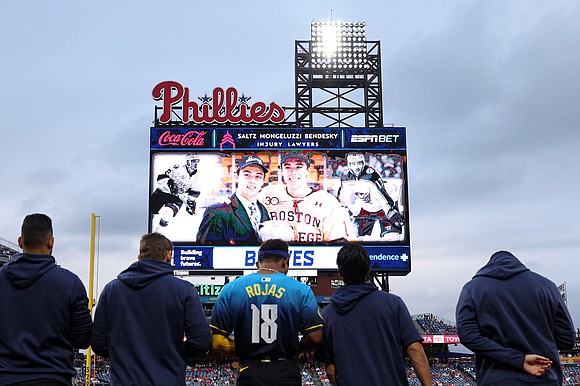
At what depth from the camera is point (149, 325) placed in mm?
4590

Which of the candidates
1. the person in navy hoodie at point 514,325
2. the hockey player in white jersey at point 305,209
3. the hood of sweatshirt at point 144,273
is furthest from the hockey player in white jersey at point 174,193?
the person in navy hoodie at point 514,325

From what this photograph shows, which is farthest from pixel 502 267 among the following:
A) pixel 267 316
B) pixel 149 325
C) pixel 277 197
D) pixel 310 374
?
pixel 310 374

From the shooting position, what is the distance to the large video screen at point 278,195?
2423 cm

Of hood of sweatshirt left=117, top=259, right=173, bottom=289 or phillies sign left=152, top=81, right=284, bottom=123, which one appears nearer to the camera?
hood of sweatshirt left=117, top=259, right=173, bottom=289

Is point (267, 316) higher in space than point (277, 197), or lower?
lower

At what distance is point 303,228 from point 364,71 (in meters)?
9.20

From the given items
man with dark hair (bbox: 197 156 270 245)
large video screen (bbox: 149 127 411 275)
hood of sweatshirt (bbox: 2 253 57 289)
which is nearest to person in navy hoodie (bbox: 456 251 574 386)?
hood of sweatshirt (bbox: 2 253 57 289)

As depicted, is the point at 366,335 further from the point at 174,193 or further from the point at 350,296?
the point at 174,193

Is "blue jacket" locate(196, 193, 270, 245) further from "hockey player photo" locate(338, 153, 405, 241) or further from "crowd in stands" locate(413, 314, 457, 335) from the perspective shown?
"crowd in stands" locate(413, 314, 457, 335)

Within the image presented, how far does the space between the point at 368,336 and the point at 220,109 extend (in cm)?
2293

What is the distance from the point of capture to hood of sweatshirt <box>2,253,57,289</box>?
456 centimetres

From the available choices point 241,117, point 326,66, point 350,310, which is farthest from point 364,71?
point 350,310

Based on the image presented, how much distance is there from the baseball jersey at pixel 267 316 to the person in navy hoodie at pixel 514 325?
1.11 meters

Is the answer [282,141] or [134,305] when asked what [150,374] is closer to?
[134,305]
